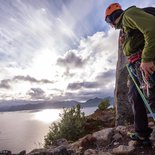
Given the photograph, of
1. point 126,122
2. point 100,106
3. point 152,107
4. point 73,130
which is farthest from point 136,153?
point 100,106

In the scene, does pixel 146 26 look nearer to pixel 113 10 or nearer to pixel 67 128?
pixel 113 10

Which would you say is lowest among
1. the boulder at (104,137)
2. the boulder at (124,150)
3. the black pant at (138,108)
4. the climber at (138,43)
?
the boulder at (124,150)

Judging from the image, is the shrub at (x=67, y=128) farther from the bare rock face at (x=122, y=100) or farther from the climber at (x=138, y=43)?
the climber at (x=138, y=43)

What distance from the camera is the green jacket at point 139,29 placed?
4164 millimetres

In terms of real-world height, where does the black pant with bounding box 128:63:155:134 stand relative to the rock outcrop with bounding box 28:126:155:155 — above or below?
above

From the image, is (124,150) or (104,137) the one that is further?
(104,137)

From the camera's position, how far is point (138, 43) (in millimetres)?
4910

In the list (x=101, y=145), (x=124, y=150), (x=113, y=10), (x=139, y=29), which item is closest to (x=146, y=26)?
(x=139, y=29)

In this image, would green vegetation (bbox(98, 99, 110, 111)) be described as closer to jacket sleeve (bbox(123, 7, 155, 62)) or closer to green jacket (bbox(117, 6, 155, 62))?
green jacket (bbox(117, 6, 155, 62))

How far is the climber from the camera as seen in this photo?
421 centimetres

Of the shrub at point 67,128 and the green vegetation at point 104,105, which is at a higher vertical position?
the green vegetation at point 104,105

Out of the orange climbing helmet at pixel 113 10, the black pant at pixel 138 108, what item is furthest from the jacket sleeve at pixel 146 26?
the black pant at pixel 138 108

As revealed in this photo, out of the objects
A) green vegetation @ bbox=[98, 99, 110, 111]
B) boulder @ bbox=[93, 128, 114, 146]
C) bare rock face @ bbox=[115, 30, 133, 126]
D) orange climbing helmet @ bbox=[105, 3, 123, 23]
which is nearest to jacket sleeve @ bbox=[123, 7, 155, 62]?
orange climbing helmet @ bbox=[105, 3, 123, 23]

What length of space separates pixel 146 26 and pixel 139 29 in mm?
162
